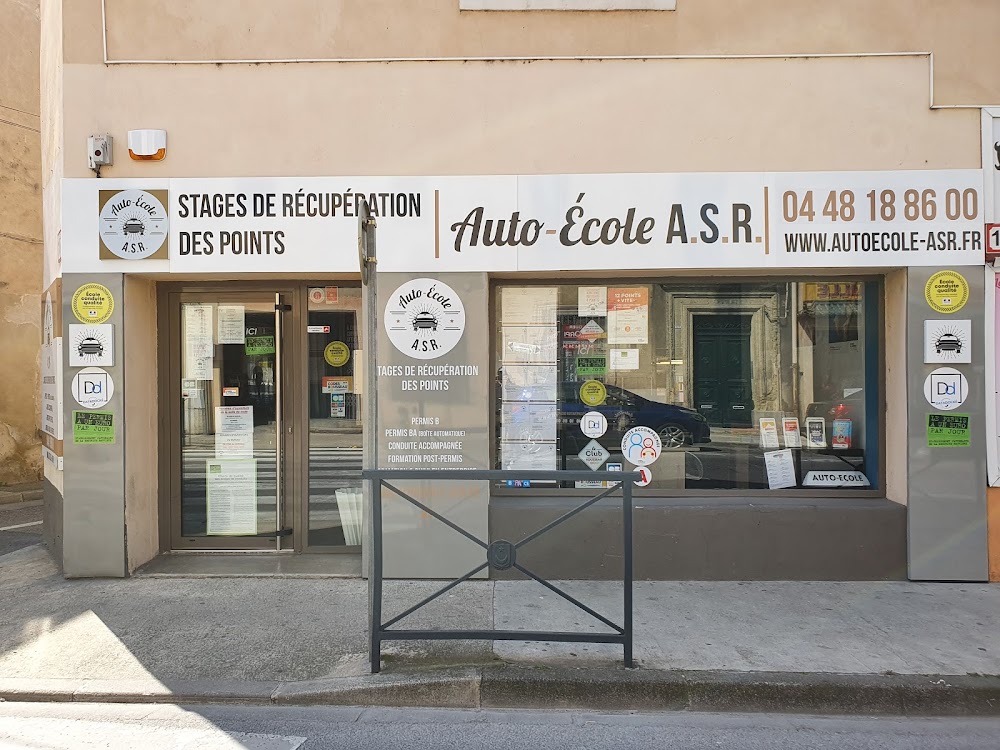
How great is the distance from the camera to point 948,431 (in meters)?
5.79

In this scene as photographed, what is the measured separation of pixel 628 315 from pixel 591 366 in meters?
0.61

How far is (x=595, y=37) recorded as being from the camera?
591 cm

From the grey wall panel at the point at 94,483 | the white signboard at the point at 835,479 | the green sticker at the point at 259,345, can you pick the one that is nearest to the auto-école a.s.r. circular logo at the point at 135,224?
the grey wall panel at the point at 94,483

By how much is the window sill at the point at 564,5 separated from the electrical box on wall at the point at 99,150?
11.2 ft

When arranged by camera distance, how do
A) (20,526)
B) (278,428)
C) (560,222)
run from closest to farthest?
(560,222) → (278,428) → (20,526)

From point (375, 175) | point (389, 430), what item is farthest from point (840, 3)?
point (389, 430)

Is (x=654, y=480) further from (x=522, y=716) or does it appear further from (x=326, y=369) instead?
(x=326, y=369)

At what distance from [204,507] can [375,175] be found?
3.78 meters

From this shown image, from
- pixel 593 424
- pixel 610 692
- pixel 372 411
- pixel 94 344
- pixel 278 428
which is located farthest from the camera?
pixel 278 428

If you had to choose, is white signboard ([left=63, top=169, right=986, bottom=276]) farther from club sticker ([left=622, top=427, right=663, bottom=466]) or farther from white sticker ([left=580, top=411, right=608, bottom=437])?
club sticker ([left=622, top=427, right=663, bottom=466])

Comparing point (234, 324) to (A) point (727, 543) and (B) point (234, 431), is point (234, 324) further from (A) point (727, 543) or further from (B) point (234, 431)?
(A) point (727, 543)

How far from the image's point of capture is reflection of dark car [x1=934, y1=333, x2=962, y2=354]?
19.0ft

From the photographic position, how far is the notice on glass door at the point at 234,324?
21.7 ft

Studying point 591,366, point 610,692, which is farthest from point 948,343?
point 610,692
